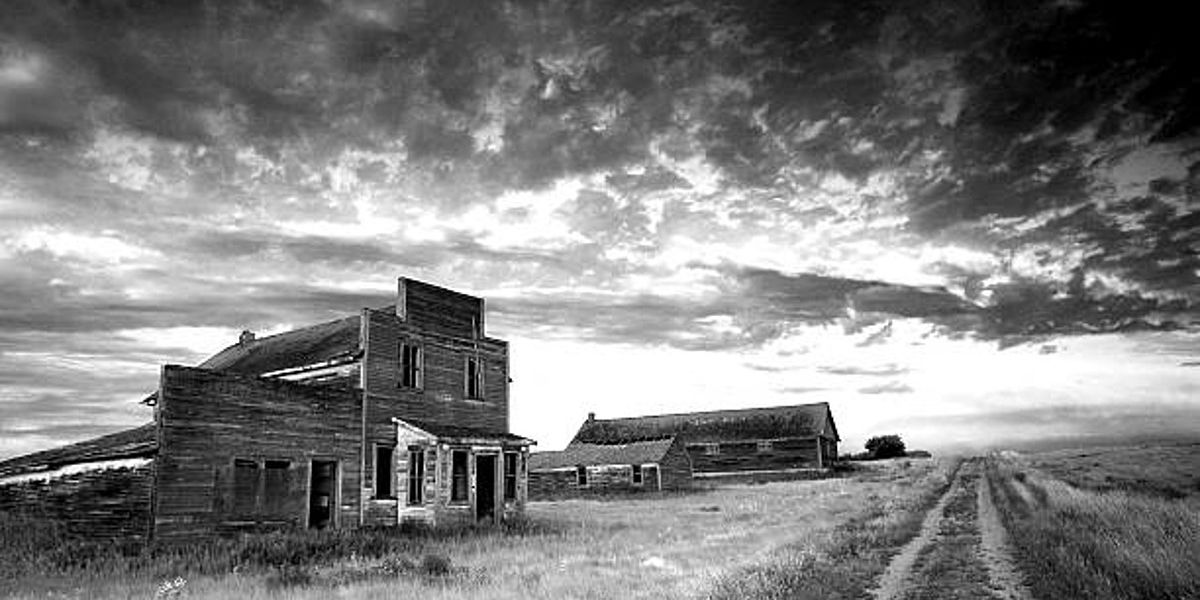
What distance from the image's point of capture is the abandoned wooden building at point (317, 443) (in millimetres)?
19234

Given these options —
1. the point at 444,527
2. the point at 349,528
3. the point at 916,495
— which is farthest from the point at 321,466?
the point at 916,495

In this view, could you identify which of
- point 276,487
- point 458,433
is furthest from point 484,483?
point 276,487

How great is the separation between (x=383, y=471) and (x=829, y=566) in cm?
1559

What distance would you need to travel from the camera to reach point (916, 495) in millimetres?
34562

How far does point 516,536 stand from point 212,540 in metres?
7.65

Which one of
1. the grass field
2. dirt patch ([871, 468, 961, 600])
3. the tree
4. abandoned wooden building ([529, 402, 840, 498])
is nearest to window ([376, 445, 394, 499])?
the grass field

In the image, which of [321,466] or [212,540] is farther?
[321,466]

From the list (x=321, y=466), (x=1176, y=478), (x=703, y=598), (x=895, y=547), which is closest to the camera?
(x=703, y=598)

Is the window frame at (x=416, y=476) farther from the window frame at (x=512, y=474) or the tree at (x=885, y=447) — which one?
the tree at (x=885, y=447)

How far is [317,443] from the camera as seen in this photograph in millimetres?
22797

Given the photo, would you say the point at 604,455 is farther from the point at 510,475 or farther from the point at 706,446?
the point at 510,475

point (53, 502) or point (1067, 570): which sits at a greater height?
point (53, 502)

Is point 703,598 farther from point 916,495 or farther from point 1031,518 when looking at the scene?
point 916,495

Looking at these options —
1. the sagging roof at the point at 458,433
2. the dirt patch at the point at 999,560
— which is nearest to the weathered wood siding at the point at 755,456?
the sagging roof at the point at 458,433
